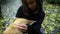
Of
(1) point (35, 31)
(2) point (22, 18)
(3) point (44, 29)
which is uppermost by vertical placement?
(2) point (22, 18)

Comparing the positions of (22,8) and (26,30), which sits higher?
(22,8)

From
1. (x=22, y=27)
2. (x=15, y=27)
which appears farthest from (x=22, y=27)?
(x=15, y=27)

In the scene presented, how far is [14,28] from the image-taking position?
11.1ft

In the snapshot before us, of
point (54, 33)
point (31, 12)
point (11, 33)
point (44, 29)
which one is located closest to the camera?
point (11, 33)

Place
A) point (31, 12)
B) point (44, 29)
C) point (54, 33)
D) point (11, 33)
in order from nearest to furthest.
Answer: point (11, 33) < point (31, 12) < point (54, 33) < point (44, 29)

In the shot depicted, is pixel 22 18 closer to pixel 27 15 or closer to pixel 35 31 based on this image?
pixel 27 15

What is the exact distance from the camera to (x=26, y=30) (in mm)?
3482

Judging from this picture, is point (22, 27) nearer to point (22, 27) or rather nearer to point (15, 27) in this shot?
point (22, 27)

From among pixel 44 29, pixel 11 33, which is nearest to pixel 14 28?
pixel 11 33

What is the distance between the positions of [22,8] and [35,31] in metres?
0.55

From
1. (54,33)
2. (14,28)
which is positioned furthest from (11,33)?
(54,33)

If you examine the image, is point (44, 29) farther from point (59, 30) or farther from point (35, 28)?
point (35, 28)

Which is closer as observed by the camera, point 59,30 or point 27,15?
point 27,15

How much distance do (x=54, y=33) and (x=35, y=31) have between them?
2447 mm
